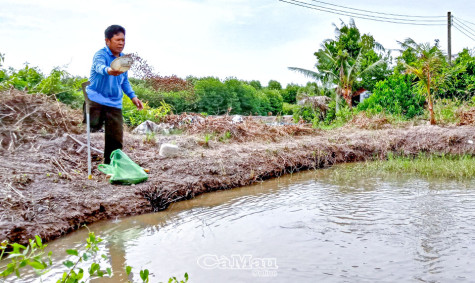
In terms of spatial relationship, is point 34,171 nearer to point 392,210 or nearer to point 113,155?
point 113,155

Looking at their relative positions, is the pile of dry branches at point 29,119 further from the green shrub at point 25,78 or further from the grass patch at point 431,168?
the grass patch at point 431,168

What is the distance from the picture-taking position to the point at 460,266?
2.55 metres

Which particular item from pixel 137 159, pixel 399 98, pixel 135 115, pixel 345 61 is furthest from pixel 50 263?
pixel 345 61

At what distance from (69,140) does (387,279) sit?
196 inches

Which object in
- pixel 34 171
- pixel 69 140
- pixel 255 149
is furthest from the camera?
pixel 255 149

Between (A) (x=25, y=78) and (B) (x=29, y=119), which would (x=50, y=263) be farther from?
(A) (x=25, y=78)

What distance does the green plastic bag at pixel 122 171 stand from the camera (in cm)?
459

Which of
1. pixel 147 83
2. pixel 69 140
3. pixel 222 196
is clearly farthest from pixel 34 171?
pixel 147 83

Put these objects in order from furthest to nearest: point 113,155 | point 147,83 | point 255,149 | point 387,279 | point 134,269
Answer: point 147,83, point 255,149, point 113,155, point 134,269, point 387,279

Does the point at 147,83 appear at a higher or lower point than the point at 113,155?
higher

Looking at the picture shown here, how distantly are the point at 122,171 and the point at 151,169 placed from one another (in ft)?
2.32

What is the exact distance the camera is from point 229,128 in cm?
846

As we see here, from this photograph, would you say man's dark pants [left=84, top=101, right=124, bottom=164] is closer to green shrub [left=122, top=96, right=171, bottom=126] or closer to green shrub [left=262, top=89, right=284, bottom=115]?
green shrub [left=122, top=96, right=171, bottom=126]

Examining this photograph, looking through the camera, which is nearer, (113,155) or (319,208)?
(319,208)
